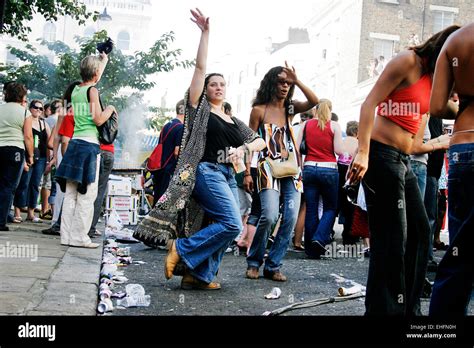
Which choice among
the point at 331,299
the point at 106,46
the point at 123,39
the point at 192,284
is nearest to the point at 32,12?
the point at 123,39

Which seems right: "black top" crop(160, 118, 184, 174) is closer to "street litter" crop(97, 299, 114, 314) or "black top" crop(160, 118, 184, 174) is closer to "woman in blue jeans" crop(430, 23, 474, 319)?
"street litter" crop(97, 299, 114, 314)

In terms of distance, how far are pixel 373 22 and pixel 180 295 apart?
2.25 m

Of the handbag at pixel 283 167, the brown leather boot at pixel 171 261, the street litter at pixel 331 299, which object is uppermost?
the handbag at pixel 283 167

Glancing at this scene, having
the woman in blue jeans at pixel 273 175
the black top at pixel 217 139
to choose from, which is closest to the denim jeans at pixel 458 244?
the black top at pixel 217 139

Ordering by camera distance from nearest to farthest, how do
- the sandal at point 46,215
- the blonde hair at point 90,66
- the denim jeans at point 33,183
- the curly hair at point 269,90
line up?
the curly hair at point 269,90 → the blonde hair at point 90,66 → the denim jeans at point 33,183 → the sandal at point 46,215

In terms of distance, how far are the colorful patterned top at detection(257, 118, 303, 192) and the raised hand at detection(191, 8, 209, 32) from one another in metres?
1.57

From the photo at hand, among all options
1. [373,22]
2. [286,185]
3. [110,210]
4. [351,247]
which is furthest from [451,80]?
[110,210]

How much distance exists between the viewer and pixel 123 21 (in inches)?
195

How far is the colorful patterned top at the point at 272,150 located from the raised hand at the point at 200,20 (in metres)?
1.57

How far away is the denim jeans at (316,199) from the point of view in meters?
7.65

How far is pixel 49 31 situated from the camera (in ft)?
19.1

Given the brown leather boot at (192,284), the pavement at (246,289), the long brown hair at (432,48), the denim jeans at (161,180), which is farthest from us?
the denim jeans at (161,180)

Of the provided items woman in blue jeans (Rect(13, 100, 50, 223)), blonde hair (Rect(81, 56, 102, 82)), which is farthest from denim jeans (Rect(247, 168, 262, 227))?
woman in blue jeans (Rect(13, 100, 50, 223))

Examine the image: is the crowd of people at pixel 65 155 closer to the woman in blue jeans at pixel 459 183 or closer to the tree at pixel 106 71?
the tree at pixel 106 71
